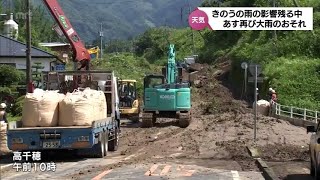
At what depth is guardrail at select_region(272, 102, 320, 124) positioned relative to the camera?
32.1 meters

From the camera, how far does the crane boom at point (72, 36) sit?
2598 centimetres

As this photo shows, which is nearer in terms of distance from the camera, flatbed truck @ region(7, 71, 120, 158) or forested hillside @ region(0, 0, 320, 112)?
flatbed truck @ region(7, 71, 120, 158)

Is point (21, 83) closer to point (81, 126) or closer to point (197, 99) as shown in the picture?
point (197, 99)

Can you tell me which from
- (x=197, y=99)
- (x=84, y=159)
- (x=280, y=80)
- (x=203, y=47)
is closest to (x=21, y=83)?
(x=197, y=99)

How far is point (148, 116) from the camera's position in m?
31.1

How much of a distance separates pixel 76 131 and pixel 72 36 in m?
10.1

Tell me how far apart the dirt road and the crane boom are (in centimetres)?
396

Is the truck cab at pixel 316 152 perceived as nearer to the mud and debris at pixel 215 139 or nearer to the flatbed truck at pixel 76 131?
the mud and debris at pixel 215 139

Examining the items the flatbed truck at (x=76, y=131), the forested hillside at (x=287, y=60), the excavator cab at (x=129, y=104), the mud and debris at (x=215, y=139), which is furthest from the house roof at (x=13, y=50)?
the flatbed truck at (x=76, y=131)

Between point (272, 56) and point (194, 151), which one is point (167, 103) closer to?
point (194, 151)

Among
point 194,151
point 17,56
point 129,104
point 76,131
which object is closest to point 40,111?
point 76,131

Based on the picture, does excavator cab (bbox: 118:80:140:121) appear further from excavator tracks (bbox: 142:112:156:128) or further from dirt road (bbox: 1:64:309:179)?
excavator tracks (bbox: 142:112:156:128)

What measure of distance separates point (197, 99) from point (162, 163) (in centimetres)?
3502

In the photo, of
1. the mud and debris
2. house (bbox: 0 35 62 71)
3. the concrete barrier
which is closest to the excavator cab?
the mud and debris
